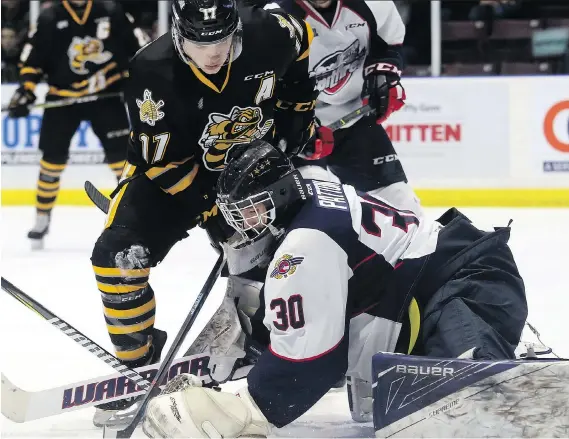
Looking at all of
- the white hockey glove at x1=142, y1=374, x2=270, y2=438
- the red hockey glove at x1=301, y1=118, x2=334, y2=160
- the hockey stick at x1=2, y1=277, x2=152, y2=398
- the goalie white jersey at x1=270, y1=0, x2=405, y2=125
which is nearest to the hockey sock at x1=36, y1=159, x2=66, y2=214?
the goalie white jersey at x1=270, y1=0, x2=405, y2=125

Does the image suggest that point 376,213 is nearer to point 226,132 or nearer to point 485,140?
point 226,132

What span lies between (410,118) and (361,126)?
2.37 metres

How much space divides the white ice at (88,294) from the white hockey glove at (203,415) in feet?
0.99

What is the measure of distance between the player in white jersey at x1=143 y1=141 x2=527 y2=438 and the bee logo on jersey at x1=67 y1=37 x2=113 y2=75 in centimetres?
317

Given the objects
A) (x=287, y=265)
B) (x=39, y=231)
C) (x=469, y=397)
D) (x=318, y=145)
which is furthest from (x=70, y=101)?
(x=469, y=397)

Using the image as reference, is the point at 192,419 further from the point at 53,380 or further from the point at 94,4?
the point at 94,4

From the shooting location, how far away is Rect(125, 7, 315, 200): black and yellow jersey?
8.98 ft

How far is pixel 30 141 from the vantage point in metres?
6.72

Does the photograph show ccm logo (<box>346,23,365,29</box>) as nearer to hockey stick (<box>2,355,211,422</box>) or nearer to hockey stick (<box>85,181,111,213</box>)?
hockey stick (<box>85,181,111,213</box>)

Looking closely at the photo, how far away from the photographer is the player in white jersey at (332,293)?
2291 mm

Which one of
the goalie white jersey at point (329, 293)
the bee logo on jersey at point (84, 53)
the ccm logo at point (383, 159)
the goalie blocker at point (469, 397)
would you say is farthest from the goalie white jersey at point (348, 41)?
the bee logo on jersey at point (84, 53)

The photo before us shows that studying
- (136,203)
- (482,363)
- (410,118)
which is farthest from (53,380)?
(410,118)

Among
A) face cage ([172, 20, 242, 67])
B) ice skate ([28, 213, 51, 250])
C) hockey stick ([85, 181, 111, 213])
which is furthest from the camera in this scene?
ice skate ([28, 213, 51, 250])

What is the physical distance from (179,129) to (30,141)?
414 cm
